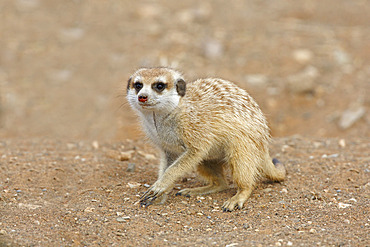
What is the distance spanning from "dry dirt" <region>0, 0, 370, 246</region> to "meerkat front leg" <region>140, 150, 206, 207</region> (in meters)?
0.11

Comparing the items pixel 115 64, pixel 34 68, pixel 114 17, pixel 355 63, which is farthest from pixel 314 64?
pixel 34 68

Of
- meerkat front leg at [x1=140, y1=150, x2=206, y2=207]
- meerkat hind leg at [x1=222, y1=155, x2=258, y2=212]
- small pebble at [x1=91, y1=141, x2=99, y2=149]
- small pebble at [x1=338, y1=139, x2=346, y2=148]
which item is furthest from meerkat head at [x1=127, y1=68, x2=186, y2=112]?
small pebble at [x1=338, y1=139, x2=346, y2=148]

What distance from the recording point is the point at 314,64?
8.41m

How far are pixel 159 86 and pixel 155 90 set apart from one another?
48 mm

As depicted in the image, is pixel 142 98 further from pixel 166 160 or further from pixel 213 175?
pixel 213 175

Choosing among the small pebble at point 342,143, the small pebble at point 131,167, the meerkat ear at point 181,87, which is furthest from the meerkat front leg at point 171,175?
the small pebble at point 342,143

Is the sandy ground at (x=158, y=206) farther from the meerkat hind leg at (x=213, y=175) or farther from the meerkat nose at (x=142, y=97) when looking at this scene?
the meerkat nose at (x=142, y=97)

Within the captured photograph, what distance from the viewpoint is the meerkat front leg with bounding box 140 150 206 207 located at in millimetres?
3844

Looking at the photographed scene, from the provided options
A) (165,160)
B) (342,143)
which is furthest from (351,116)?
(165,160)

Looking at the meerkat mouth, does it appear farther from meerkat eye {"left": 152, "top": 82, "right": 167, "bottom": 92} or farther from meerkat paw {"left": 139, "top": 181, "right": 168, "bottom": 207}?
meerkat paw {"left": 139, "top": 181, "right": 168, "bottom": 207}

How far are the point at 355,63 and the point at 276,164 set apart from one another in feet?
15.2

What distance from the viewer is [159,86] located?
12.6 ft

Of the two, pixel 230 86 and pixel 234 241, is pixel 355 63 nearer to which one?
pixel 230 86

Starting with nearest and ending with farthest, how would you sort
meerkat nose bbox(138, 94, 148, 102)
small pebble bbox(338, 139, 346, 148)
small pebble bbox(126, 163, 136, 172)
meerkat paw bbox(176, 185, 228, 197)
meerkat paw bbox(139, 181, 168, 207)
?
meerkat nose bbox(138, 94, 148, 102), meerkat paw bbox(139, 181, 168, 207), meerkat paw bbox(176, 185, 228, 197), small pebble bbox(126, 163, 136, 172), small pebble bbox(338, 139, 346, 148)
